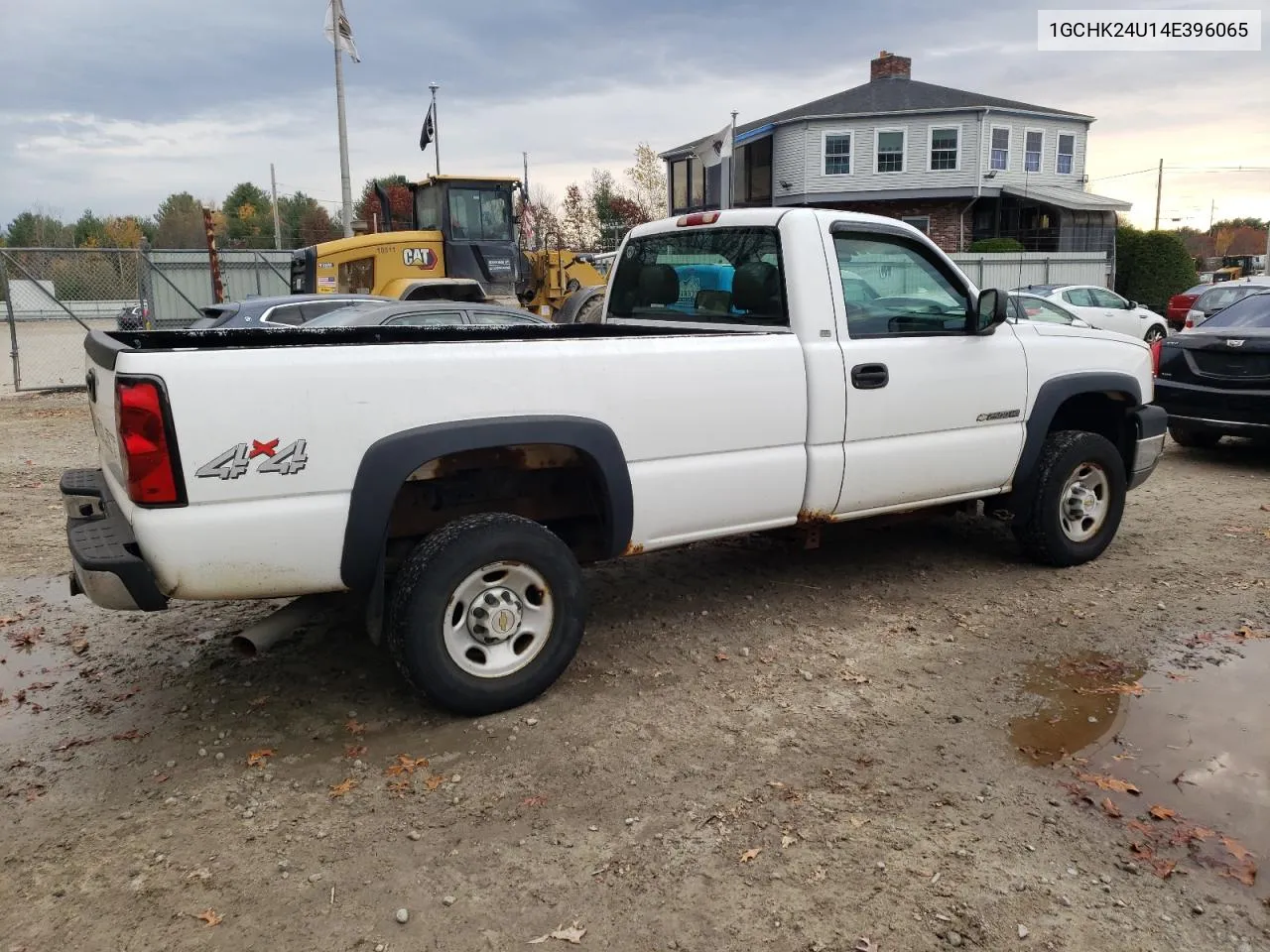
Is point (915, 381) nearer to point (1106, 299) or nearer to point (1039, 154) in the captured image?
point (1106, 299)

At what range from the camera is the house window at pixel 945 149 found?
3722 cm

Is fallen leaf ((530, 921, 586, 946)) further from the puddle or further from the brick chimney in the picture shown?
the brick chimney

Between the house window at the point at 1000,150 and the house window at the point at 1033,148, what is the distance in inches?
35.3

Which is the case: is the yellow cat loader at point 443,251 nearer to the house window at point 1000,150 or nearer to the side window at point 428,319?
the side window at point 428,319

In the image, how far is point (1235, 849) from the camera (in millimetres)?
3230

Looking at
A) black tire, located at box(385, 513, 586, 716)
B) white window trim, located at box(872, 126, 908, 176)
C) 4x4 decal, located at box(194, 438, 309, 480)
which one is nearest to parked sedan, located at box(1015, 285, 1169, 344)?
white window trim, located at box(872, 126, 908, 176)

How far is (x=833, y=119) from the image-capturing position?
37.4m

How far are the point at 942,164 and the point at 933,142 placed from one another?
852 millimetres

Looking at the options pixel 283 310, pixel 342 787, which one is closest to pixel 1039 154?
pixel 283 310

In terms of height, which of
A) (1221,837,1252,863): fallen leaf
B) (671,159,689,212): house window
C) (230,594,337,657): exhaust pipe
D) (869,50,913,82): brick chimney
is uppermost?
(869,50,913,82): brick chimney

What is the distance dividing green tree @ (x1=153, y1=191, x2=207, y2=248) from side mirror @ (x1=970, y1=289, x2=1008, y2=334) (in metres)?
64.7

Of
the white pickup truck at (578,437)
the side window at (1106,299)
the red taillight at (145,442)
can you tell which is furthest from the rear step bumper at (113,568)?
the side window at (1106,299)

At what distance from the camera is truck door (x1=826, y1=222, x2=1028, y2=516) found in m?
5.05

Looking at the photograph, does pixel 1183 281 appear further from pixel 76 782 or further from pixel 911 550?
pixel 76 782
